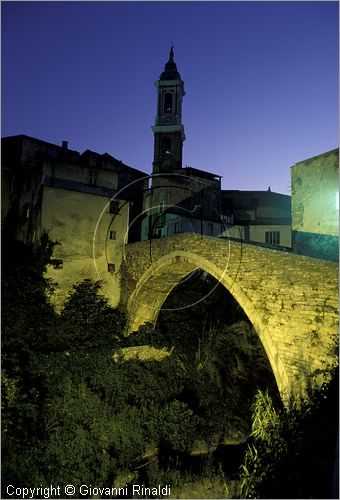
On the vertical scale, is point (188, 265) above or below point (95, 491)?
above

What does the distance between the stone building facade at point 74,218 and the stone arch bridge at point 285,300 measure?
453 centimetres

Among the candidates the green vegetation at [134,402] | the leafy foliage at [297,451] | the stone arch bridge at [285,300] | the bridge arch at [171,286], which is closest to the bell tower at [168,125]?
the bridge arch at [171,286]

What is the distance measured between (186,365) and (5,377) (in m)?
6.37

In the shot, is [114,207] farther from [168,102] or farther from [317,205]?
[168,102]

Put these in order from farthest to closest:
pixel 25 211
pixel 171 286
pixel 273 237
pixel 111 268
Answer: pixel 273 237
pixel 25 211
pixel 171 286
pixel 111 268

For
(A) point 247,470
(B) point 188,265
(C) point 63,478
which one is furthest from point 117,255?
(A) point 247,470

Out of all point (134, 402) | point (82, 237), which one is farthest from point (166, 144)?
point (134, 402)

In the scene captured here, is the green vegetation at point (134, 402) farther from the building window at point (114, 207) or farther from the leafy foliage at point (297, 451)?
the building window at point (114, 207)

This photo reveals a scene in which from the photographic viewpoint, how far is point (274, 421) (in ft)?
23.5

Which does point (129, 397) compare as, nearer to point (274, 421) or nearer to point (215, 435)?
point (215, 435)

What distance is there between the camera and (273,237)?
21.5m

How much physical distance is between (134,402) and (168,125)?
24933 mm

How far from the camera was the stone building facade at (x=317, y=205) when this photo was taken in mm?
10312

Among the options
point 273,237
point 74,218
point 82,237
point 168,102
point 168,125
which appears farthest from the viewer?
point 168,102
